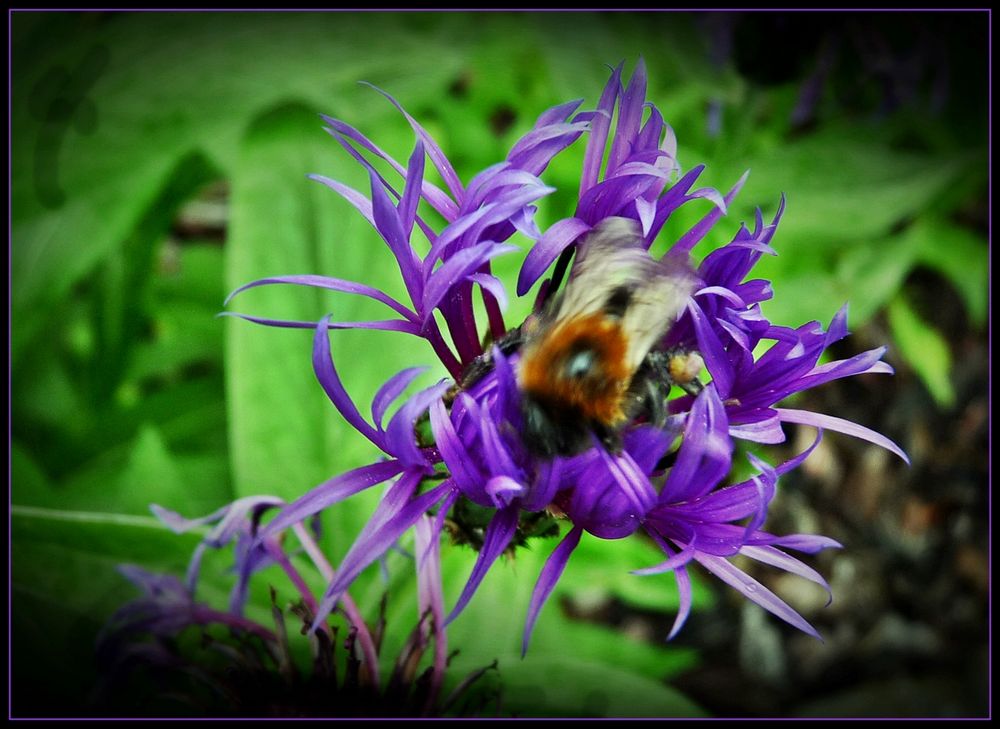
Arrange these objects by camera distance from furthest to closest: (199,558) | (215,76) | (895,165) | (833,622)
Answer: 1. (833,622)
2. (895,165)
3. (215,76)
4. (199,558)

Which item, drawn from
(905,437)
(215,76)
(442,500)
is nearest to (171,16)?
(215,76)

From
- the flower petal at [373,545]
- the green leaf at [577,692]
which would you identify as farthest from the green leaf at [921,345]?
the flower petal at [373,545]

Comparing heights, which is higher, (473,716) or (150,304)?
(150,304)

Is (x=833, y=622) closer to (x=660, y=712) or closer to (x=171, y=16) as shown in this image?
(x=660, y=712)

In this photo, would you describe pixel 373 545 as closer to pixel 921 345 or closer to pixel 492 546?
pixel 492 546

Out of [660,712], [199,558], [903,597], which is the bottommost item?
[903,597]

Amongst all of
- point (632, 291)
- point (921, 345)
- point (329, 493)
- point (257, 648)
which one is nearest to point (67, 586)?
point (257, 648)

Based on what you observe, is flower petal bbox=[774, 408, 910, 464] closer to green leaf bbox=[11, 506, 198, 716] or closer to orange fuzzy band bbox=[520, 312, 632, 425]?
orange fuzzy band bbox=[520, 312, 632, 425]
